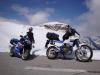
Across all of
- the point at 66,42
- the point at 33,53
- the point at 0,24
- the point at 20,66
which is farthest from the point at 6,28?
the point at 20,66

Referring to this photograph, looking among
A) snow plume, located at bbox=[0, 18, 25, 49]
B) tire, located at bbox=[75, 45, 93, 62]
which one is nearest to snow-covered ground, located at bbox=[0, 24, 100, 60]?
snow plume, located at bbox=[0, 18, 25, 49]

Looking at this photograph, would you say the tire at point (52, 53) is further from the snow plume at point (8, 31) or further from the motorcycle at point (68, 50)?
the snow plume at point (8, 31)

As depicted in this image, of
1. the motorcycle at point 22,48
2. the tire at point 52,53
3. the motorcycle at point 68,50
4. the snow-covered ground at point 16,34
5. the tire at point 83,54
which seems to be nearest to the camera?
the tire at point 83,54

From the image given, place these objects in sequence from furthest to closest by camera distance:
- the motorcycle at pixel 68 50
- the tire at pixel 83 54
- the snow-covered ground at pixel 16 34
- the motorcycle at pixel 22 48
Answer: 1. the snow-covered ground at pixel 16 34
2. the motorcycle at pixel 22 48
3. the motorcycle at pixel 68 50
4. the tire at pixel 83 54

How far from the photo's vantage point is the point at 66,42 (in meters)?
11.4

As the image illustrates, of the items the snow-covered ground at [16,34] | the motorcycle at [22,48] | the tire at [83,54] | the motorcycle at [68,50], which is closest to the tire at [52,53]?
the motorcycle at [68,50]

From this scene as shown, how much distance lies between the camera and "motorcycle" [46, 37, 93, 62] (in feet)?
35.2

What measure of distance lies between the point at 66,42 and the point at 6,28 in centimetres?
1250

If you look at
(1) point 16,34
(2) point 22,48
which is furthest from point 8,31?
(2) point 22,48

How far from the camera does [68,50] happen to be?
11.3m

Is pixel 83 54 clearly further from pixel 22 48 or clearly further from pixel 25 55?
pixel 22 48

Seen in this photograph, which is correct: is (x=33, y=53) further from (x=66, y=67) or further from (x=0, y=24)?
(x=0, y=24)

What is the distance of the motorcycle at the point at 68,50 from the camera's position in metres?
10.7

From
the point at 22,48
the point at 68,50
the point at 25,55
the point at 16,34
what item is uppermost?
the point at 16,34
